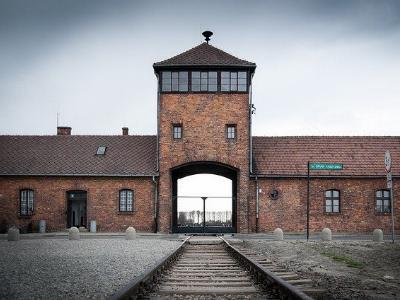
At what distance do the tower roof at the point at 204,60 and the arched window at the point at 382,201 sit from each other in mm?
10579

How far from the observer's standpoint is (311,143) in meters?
29.8

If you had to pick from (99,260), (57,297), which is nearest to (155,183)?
(99,260)

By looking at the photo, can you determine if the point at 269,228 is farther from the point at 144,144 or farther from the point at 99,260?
the point at 99,260

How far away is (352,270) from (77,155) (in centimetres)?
2247

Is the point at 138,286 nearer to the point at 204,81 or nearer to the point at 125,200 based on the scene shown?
the point at 204,81

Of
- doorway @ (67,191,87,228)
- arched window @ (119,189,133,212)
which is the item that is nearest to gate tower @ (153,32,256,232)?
arched window @ (119,189,133,212)

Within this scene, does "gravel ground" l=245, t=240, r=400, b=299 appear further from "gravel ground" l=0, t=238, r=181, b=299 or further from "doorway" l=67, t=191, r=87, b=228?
"doorway" l=67, t=191, r=87, b=228

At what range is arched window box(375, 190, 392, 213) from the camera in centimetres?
2723

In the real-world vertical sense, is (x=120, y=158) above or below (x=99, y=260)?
above

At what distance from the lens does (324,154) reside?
28797mm

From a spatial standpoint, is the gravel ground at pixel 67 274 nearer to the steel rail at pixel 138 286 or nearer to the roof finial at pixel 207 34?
the steel rail at pixel 138 286

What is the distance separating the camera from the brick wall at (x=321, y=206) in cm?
2678

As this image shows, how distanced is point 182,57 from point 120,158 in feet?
24.1

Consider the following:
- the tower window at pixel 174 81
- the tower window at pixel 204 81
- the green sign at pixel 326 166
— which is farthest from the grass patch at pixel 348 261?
the tower window at pixel 174 81
